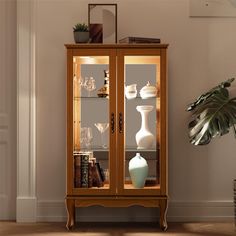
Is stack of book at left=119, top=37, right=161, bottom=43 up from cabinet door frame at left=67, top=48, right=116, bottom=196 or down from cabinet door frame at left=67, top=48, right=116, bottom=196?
up

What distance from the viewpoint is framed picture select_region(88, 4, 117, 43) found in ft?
16.3

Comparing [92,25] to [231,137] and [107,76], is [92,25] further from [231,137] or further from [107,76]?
[231,137]

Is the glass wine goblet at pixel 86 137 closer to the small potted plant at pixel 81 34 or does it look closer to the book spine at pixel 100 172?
the book spine at pixel 100 172

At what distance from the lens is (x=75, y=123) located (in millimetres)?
4844

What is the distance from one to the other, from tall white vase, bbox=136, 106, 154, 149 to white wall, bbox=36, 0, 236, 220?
420 mm

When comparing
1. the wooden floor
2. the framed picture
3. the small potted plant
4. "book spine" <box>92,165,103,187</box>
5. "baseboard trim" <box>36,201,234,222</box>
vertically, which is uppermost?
the framed picture

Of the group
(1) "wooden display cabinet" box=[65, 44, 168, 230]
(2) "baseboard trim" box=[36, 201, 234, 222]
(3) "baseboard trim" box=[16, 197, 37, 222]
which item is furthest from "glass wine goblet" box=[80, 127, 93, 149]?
(3) "baseboard trim" box=[16, 197, 37, 222]

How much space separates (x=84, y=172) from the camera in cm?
484

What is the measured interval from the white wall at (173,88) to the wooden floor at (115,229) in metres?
0.18

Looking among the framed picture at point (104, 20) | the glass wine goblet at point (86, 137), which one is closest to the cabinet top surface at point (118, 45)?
the framed picture at point (104, 20)

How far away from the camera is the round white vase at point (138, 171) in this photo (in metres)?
4.81

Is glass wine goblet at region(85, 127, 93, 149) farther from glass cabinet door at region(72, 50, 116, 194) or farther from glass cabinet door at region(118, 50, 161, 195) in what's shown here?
glass cabinet door at region(118, 50, 161, 195)

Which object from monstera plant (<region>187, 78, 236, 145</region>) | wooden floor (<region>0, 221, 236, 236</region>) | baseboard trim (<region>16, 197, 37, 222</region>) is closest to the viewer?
monstera plant (<region>187, 78, 236, 145</region>)

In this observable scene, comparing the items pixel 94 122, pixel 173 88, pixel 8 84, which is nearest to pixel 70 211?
pixel 94 122
